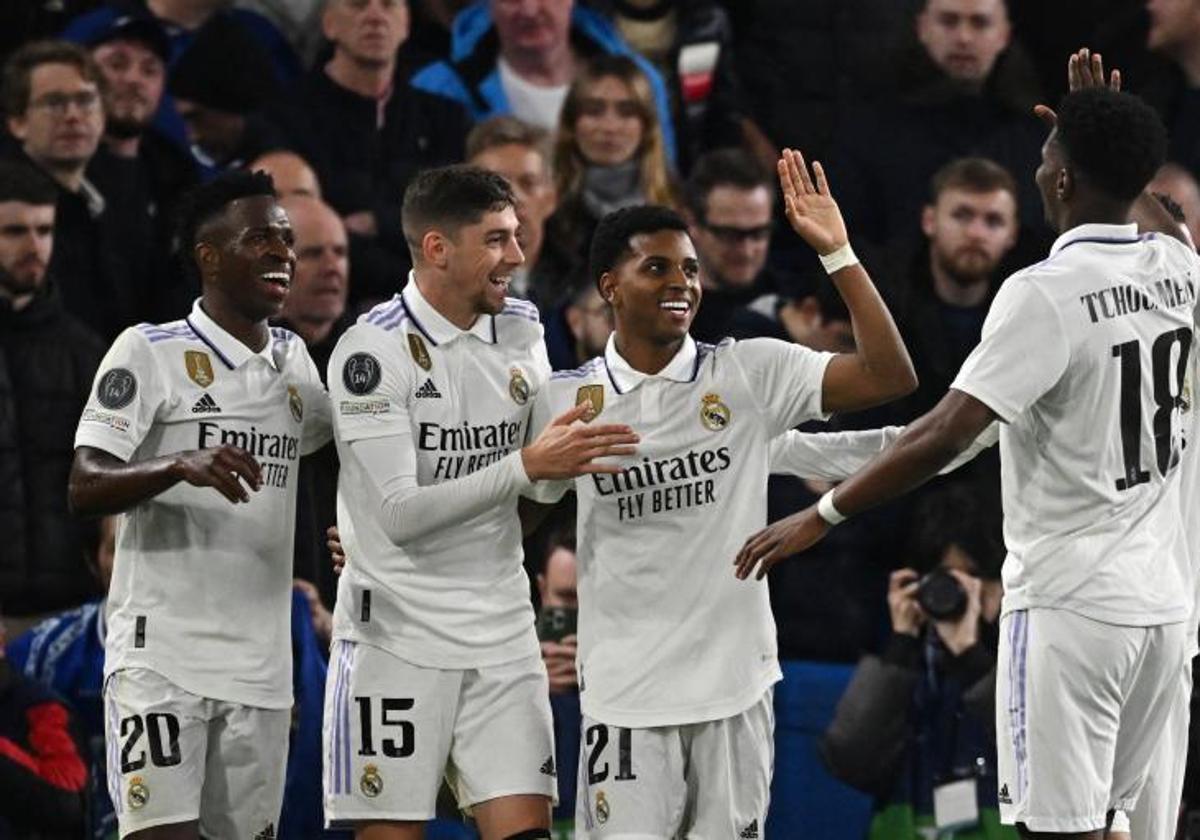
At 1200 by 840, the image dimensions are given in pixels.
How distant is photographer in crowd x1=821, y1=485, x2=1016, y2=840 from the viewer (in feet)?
26.9

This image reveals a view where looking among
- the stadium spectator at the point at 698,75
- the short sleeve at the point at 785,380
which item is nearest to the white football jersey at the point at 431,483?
the short sleeve at the point at 785,380

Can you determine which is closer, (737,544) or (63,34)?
(737,544)

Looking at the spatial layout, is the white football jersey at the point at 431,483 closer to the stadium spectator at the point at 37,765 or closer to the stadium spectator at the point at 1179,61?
the stadium spectator at the point at 37,765

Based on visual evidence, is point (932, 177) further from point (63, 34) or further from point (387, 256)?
point (63, 34)

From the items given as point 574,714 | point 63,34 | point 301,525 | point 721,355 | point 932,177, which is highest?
point 63,34

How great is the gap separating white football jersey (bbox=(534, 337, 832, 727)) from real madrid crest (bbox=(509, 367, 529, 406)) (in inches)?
7.4

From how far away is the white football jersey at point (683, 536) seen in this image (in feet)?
19.4

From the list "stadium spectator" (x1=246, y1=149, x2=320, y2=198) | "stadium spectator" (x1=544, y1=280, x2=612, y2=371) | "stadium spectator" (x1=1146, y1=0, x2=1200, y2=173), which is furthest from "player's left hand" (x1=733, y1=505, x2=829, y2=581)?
"stadium spectator" (x1=1146, y1=0, x2=1200, y2=173)

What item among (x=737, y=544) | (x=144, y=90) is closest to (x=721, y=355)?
(x=737, y=544)

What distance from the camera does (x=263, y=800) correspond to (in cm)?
621

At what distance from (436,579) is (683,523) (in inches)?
27.1

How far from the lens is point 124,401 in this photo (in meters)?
6.10

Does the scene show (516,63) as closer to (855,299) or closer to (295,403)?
(295,403)

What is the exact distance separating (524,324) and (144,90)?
3862 mm
